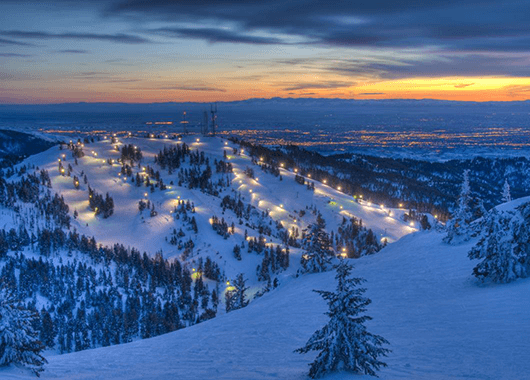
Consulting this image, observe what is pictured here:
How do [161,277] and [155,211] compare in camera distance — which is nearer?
[161,277]

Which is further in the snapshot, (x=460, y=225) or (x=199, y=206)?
(x=199, y=206)

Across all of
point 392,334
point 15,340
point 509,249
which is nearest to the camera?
point 15,340

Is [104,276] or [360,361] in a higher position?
[360,361]

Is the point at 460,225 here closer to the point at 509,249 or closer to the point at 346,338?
the point at 509,249

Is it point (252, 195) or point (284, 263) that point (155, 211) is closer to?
point (252, 195)

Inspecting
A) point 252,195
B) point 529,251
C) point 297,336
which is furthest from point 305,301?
point 252,195

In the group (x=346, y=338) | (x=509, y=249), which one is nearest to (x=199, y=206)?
(x=509, y=249)
